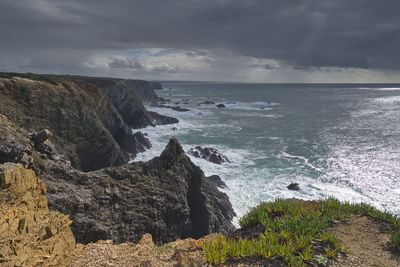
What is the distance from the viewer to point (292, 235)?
11.0 m

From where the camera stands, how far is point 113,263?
962 cm

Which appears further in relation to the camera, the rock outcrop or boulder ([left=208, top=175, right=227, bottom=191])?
boulder ([left=208, top=175, right=227, bottom=191])

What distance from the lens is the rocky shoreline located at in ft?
53.6

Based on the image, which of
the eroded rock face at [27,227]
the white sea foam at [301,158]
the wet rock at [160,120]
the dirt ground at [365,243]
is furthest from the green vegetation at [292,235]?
the wet rock at [160,120]

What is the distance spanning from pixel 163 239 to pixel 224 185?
16890 mm

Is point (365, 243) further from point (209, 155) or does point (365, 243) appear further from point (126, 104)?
point (126, 104)

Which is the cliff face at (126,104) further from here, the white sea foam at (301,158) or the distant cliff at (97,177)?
the white sea foam at (301,158)

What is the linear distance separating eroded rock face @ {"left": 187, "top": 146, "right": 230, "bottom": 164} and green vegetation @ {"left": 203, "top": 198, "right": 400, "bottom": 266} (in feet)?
100

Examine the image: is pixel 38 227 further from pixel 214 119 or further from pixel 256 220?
pixel 214 119

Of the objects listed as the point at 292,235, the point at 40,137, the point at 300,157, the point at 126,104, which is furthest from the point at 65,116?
the point at 300,157

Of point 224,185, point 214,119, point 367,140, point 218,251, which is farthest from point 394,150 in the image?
point 218,251

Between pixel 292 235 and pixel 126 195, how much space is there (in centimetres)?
1128

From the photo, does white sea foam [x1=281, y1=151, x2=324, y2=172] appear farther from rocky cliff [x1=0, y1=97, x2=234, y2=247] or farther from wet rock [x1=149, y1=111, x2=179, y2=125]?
wet rock [x1=149, y1=111, x2=179, y2=125]

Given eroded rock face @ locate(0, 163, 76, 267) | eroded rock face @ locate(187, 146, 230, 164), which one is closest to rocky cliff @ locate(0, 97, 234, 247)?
eroded rock face @ locate(0, 163, 76, 267)
